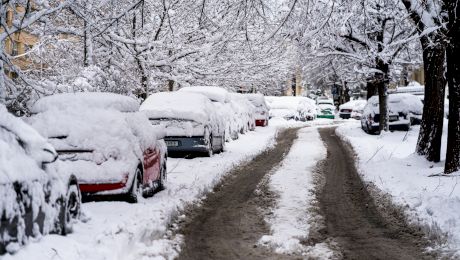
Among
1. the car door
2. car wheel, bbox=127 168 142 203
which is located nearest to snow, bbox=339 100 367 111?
the car door

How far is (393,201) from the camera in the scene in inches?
386

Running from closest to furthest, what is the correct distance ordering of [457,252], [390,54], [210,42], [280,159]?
[457,252] < [280,159] < [390,54] < [210,42]

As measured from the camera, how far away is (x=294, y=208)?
9.52m

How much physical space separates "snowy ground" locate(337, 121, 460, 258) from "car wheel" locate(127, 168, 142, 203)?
408 cm

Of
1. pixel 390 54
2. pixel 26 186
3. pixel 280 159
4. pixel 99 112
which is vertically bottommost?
pixel 280 159

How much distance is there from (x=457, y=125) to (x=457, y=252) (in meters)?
5.80

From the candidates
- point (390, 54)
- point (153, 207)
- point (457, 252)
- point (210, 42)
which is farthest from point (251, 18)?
point (210, 42)

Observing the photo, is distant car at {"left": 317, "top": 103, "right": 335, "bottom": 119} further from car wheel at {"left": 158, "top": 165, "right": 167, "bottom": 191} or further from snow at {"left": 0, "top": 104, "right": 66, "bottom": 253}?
snow at {"left": 0, "top": 104, "right": 66, "bottom": 253}

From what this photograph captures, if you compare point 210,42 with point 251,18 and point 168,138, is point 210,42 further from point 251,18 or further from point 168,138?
point 251,18

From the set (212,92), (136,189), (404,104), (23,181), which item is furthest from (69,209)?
(404,104)

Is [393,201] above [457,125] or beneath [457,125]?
beneath

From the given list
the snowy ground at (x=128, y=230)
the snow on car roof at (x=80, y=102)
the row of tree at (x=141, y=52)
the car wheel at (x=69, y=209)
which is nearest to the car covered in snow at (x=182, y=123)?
the row of tree at (x=141, y=52)

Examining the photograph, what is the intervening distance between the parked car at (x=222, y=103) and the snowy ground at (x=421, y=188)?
17.7ft

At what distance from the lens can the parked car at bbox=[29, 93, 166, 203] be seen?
27.4 ft
